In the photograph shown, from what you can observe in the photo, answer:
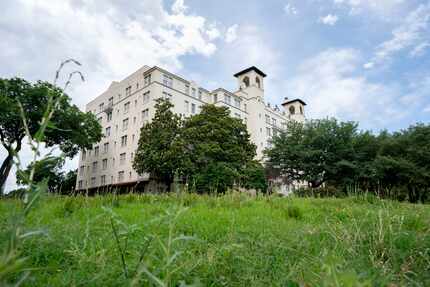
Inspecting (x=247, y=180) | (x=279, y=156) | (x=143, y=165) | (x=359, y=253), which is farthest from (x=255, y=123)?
(x=359, y=253)

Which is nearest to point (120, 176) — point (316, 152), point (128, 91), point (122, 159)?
point (122, 159)

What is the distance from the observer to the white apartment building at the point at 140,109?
40.4m

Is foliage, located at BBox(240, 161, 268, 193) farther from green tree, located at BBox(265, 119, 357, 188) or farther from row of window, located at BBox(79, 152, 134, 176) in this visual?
row of window, located at BBox(79, 152, 134, 176)

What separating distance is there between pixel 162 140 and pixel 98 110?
28.1m

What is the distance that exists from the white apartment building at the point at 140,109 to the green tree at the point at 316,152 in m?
4.87

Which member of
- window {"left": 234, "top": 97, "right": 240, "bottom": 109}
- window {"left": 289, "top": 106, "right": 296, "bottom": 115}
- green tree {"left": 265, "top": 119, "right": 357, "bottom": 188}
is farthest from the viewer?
window {"left": 289, "top": 106, "right": 296, "bottom": 115}

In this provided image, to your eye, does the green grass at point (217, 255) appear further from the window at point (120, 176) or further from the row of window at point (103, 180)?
the window at point (120, 176)

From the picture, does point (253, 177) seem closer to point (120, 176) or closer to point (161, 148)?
point (161, 148)

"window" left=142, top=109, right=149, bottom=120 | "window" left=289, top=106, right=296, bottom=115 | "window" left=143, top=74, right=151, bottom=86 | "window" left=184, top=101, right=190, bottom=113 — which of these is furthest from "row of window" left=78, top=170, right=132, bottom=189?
"window" left=289, top=106, right=296, bottom=115

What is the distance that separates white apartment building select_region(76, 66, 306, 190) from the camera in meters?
40.4

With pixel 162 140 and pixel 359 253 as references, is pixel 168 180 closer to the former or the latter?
pixel 162 140

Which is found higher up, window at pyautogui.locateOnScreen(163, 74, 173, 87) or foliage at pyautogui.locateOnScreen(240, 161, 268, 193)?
window at pyautogui.locateOnScreen(163, 74, 173, 87)

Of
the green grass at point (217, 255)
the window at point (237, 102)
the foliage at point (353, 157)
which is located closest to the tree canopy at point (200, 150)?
the foliage at point (353, 157)

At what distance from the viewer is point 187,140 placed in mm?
29703
